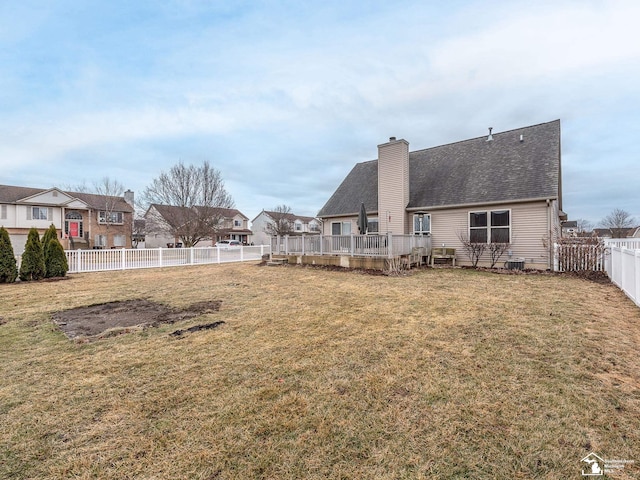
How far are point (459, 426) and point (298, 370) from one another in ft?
5.29

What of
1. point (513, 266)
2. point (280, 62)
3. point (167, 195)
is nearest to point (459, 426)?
point (513, 266)

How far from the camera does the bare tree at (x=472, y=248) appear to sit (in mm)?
12055

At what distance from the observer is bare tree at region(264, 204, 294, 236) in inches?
1705

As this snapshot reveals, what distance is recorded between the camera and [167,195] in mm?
23203

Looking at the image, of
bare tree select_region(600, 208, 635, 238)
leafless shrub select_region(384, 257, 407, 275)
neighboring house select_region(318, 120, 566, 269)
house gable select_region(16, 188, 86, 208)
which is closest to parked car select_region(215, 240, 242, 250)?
neighboring house select_region(318, 120, 566, 269)

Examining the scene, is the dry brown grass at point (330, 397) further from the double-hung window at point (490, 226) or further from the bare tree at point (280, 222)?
the bare tree at point (280, 222)

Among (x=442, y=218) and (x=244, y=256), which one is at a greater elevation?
(x=442, y=218)

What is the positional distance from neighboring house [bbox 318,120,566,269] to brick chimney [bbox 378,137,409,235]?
0.05m

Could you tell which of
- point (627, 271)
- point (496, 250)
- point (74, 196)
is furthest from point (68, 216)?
point (627, 271)

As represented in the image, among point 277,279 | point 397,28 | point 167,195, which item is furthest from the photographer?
point 167,195

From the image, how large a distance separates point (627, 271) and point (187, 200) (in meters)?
24.9

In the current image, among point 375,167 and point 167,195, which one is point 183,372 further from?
point 167,195

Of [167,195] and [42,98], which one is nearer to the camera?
[42,98]

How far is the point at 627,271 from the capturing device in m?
6.43
